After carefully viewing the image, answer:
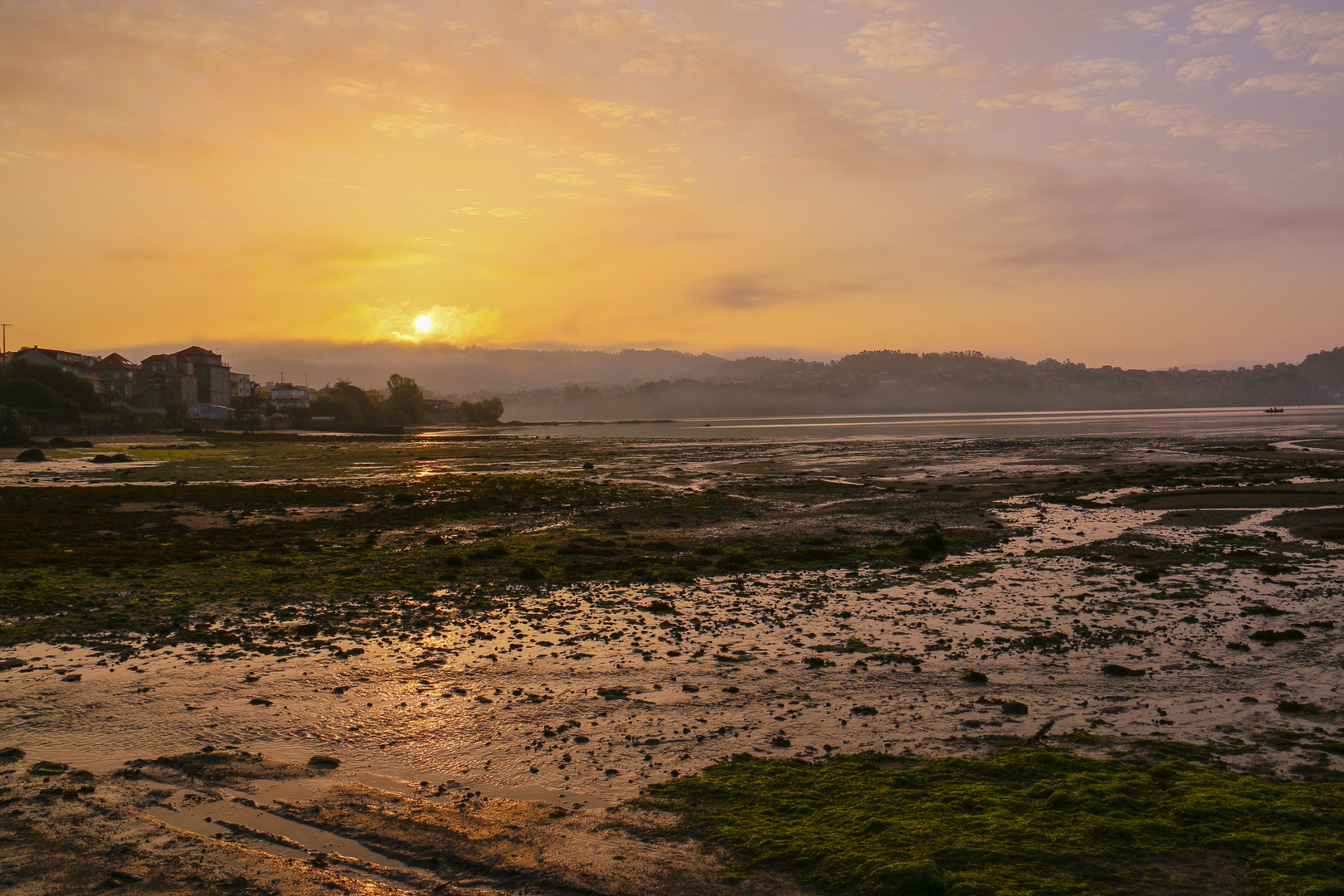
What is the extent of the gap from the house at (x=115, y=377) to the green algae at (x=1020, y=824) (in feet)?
495

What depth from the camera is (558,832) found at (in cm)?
664

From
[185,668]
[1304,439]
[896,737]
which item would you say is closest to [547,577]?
[185,668]

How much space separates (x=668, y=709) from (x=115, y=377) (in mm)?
160145

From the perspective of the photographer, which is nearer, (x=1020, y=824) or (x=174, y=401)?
(x=1020, y=824)

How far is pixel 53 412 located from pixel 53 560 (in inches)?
3196

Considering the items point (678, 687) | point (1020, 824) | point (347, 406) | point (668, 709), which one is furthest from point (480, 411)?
point (1020, 824)

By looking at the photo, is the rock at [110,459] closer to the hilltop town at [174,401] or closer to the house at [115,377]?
the hilltop town at [174,401]

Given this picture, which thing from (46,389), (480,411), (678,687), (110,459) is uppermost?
(46,389)

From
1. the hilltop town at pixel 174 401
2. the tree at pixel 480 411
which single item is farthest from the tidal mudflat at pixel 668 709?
the tree at pixel 480 411

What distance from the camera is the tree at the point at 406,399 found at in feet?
517

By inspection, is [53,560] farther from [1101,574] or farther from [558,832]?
[1101,574]

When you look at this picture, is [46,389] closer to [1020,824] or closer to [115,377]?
[115,377]

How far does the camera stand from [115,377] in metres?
140

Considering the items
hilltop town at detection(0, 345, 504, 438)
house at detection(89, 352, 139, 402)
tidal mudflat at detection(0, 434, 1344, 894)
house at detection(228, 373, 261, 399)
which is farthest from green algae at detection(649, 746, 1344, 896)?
house at detection(228, 373, 261, 399)
